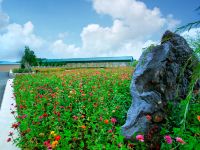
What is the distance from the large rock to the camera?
4.55m

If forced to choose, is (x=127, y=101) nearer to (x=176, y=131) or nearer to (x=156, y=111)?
(x=156, y=111)

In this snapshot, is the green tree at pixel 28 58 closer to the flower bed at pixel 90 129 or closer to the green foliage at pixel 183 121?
the flower bed at pixel 90 129

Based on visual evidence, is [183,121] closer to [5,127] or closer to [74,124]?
[74,124]

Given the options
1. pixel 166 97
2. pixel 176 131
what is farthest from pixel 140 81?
pixel 176 131

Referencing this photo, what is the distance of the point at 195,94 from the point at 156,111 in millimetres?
1309

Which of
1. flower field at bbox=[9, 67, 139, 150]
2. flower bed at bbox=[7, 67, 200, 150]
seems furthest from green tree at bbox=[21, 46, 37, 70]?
flower bed at bbox=[7, 67, 200, 150]

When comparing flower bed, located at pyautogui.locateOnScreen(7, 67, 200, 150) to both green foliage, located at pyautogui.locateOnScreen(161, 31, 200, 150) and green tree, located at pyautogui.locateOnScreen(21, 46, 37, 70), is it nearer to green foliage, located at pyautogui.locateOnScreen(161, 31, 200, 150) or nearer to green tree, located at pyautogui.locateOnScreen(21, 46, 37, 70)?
green foliage, located at pyautogui.locateOnScreen(161, 31, 200, 150)

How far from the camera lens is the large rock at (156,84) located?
4555 millimetres

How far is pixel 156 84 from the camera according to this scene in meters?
4.99

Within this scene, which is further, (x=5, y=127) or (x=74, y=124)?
(x=5, y=127)

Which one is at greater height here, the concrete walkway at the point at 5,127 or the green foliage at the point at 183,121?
the green foliage at the point at 183,121

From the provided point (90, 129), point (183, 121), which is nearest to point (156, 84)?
point (183, 121)

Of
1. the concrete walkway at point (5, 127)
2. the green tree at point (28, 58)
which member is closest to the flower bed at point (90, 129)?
the concrete walkway at point (5, 127)

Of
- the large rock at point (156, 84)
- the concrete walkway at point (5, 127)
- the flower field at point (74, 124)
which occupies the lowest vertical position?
the concrete walkway at point (5, 127)
